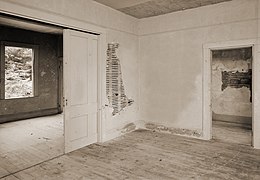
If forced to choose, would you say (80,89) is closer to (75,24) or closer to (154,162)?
(75,24)

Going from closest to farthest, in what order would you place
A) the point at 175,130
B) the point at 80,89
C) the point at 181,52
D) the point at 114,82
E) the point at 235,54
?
1. the point at 80,89
2. the point at 114,82
3. the point at 181,52
4. the point at 175,130
5. the point at 235,54

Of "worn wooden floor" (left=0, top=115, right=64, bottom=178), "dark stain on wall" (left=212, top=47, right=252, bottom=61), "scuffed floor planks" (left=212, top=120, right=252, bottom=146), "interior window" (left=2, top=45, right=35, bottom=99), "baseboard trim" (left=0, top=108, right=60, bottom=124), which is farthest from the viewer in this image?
"interior window" (left=2, top=45, right=35, bottom=99)

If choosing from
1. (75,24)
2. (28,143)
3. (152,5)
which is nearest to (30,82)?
(28,143)

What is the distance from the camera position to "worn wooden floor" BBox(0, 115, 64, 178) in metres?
3.48

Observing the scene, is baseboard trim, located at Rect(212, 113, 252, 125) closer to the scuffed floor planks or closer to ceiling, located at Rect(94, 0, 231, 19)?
the scuffed floor planks

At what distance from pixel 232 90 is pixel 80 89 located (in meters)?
4.64

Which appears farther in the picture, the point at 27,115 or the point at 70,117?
the point at 27,115

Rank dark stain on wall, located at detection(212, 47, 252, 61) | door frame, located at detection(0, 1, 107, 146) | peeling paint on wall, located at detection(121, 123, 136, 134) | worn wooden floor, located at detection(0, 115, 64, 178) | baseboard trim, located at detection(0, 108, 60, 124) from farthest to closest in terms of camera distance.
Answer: baseboard trim, located at detection(0, 108, 60, 124), dark stain on wall, located at detection(212, 47, 252, 61), peeling paint on wall, located at detection(121, 123, 136, 134), worn wooden floor, located at detection(0, 115, 64, 178), door frame, located at detection(0, 1, 107, 146)

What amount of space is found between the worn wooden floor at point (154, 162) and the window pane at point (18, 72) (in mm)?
4643

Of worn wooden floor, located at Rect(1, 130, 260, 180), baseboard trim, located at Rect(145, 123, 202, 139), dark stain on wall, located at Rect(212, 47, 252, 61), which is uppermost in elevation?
dark stain on wall, located at Rect(212, 47, 252, 61)

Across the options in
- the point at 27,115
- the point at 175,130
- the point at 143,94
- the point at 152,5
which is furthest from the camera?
the point at 27,115

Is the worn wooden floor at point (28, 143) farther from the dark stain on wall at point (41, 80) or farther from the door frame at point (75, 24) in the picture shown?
the door frame at point (75, 24)

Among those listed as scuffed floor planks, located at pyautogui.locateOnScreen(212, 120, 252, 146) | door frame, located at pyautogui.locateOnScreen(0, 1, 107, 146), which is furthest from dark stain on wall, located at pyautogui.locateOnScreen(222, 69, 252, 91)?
door frame, located at pyautogui.locateOnScreen(0, 1, 107, 146)

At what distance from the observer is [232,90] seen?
6.21 meters
